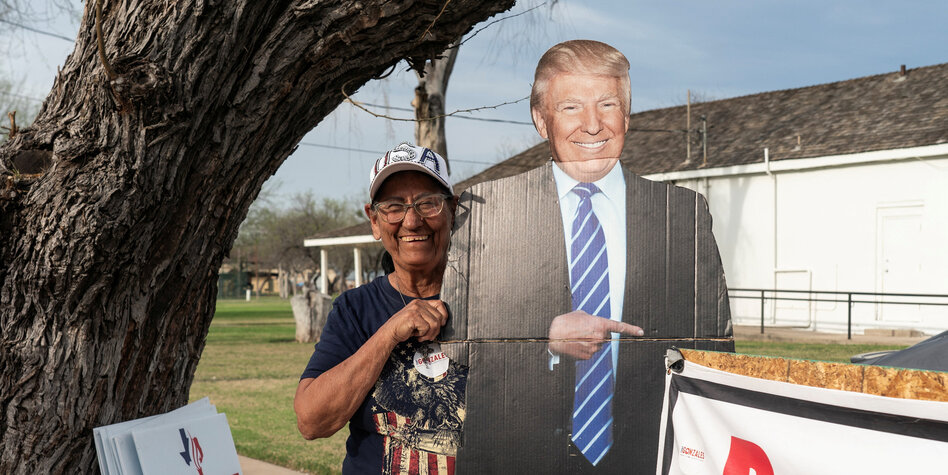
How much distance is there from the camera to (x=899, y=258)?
56.3 feet

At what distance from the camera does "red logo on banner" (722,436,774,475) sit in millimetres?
1829

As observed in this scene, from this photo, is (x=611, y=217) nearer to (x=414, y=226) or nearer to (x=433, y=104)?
(x=414, y=226)

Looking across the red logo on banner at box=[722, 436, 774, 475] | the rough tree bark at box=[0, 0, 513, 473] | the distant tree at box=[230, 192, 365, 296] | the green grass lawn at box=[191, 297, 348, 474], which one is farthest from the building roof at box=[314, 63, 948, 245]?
the distant tree at box=[230, 192, 365, 296]

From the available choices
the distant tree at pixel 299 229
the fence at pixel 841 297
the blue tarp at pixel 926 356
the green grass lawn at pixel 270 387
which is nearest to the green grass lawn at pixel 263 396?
the green grass lawn at pixel 270 387

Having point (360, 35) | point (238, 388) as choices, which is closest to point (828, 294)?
point (238, 388)

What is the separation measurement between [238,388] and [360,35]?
9.58m

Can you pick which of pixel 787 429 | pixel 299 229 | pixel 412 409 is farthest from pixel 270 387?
pixel 299 229

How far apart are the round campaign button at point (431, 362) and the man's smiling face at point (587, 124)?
638 millimetres

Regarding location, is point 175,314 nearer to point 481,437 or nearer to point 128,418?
point 128,418

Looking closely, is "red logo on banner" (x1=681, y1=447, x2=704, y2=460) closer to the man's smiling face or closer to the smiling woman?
the smiling woman

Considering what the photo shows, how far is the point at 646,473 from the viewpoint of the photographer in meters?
2.08

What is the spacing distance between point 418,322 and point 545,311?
13.6 inches

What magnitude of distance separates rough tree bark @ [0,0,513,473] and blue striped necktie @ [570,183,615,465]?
1076 mm

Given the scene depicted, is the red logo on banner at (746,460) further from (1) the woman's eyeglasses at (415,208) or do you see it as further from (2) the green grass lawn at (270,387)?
(2) the green grass lawn at (270,387)
